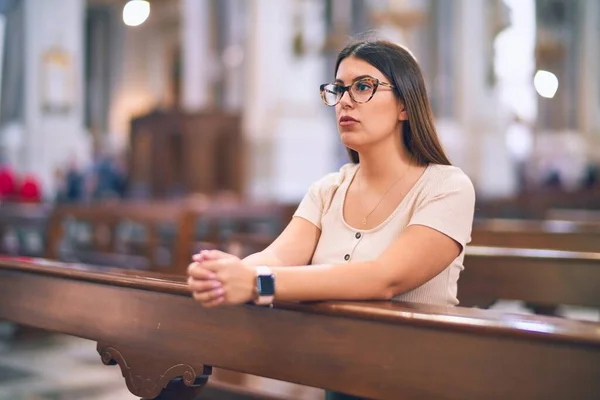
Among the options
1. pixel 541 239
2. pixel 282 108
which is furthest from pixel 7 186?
pixel 541 239

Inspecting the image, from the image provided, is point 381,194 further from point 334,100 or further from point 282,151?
point 282,151

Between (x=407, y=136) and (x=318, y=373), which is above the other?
(x=407, y=136)

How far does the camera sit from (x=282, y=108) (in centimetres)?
1162

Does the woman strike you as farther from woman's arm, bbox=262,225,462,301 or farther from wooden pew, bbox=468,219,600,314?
wooden pew, bbox=468,219,600,314

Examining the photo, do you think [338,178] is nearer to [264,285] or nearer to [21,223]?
[264,285]

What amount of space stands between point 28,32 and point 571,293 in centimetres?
1346

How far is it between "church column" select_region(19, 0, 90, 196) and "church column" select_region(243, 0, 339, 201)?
4.39 meters

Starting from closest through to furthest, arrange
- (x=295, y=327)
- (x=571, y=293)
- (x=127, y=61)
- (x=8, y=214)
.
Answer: (x=295, y=327), (x=571, y=293), (x=8, y=214), (x=127, y=61)

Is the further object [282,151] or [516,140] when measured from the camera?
[516,140]

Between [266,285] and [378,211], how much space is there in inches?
17.4

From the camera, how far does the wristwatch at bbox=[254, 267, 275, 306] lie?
4.82 ft

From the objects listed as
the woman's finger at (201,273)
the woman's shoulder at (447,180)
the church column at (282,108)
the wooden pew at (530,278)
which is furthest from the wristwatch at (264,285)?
the church column at (282,108)

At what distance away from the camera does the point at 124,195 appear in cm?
1148

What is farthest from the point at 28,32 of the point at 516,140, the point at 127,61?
the point at 516,140
